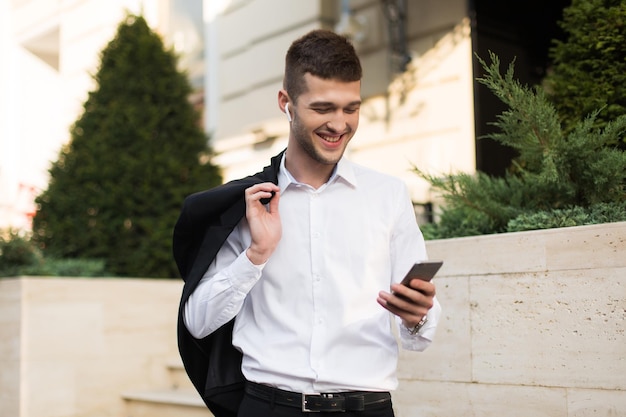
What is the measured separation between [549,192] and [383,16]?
15.2 ft

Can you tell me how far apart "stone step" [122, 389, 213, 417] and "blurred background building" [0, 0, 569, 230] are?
2.24 meters

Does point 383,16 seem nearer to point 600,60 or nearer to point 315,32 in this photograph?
point 600,60

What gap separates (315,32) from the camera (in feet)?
8.14

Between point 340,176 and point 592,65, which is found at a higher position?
point 592,65

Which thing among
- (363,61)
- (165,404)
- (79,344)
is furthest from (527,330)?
(363,61)

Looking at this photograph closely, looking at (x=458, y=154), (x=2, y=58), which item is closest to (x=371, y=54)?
(x=458, y=154)

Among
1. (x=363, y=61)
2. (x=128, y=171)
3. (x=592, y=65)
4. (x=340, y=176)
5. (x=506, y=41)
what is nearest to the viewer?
(x=340, y=176)

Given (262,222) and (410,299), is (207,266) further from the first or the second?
(410,299)

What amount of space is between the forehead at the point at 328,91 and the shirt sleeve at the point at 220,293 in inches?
19.9

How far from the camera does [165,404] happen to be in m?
6.00

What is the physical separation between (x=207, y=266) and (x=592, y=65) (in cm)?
248

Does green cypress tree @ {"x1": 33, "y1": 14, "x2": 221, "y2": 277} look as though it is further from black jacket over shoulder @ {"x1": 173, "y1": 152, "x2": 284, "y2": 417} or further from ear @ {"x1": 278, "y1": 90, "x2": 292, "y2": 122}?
ear @ {"x1": 278, "y1": 90, "x2": 292, "y2": 122}

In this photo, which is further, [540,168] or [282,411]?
[540,168]

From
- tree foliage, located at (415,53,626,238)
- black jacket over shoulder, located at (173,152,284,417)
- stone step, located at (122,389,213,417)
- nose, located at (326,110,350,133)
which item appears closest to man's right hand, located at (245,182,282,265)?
black jacket over shoulder, located at (173,152,284,417)
